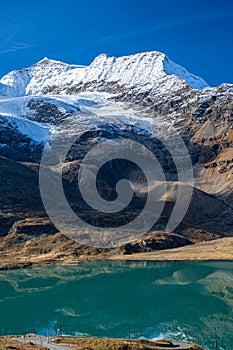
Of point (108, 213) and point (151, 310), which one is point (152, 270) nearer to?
point (151, 310)

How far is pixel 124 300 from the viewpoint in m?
92.9

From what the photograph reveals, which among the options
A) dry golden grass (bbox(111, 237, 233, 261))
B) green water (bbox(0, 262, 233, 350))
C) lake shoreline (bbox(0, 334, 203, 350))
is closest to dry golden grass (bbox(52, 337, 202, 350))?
lake shoreline (bbox(0, 334, 203, 350))

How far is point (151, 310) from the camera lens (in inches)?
3292

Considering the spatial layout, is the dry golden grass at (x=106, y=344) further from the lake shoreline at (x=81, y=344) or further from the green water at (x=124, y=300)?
the green water at (x=124, y=300)

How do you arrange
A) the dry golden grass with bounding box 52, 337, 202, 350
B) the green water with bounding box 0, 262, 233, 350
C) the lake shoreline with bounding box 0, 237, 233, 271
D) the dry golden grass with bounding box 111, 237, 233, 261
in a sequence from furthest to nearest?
the dry golden grass with bounding box 111, 237, 233, 261 < the lake shoreline with bounding box 0, 237, 233, 271 < the green water with bounding box 0, 262, 233, 350 < the dry golden grass with bounding box 52, 337, 202, 350

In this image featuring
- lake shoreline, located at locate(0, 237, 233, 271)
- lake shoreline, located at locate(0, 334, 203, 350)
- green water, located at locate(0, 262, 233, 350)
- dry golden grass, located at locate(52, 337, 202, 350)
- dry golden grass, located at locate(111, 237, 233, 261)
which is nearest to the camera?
lake shoreline, located at locate(0, 334, 203, 350)

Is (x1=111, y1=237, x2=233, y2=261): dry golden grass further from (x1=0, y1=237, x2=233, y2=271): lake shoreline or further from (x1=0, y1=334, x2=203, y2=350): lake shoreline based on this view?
(x1=0, y1=334, x2=203, y2=350): lake shoreline

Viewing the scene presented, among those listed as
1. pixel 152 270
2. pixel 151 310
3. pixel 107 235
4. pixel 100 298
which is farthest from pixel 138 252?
pixel 151 310

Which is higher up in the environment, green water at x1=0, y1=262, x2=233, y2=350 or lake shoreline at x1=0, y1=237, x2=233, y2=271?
lake shoreline at x1=0, y1=237, x2=233, y2=271

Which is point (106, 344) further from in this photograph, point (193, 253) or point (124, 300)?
point (193, 253)

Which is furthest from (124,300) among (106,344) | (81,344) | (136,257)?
(136,257)

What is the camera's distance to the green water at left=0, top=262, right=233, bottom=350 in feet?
230

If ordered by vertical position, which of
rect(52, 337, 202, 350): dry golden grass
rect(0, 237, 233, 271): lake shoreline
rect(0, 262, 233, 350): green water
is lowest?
rect(0, 262, 233, 350): green water

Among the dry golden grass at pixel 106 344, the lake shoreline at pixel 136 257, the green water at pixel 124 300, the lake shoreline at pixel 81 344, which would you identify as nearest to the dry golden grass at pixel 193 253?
the lake shoreline at pixel 136 257
